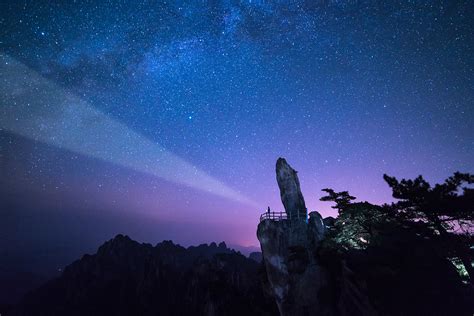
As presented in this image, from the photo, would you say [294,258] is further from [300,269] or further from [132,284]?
[132,284]

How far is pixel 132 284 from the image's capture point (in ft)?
319

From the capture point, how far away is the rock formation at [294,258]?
91.0 feet

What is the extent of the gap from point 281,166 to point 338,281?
56.8ft

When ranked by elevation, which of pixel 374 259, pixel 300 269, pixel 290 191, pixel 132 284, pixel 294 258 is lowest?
pixel 132 284

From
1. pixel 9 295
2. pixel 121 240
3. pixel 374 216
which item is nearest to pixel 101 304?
pixel 121 240

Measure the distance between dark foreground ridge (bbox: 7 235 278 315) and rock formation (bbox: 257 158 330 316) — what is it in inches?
1319

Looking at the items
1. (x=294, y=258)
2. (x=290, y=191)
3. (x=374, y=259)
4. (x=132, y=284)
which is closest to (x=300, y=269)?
(x=294, y=258)

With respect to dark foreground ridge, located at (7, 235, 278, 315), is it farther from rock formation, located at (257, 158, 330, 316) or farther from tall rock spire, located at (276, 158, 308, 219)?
tall rock spire, located at (276, 158, 308, 219)

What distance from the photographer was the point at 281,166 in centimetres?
3803

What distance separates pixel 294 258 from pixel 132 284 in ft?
300

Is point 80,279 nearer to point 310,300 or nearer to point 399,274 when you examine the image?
point 310,300

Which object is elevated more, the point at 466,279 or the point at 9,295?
the point at 466,279

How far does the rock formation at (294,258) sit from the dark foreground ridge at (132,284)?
33497 mm

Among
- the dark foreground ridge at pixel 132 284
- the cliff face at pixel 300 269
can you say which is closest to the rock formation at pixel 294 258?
the cliff face at pixel 300 269
